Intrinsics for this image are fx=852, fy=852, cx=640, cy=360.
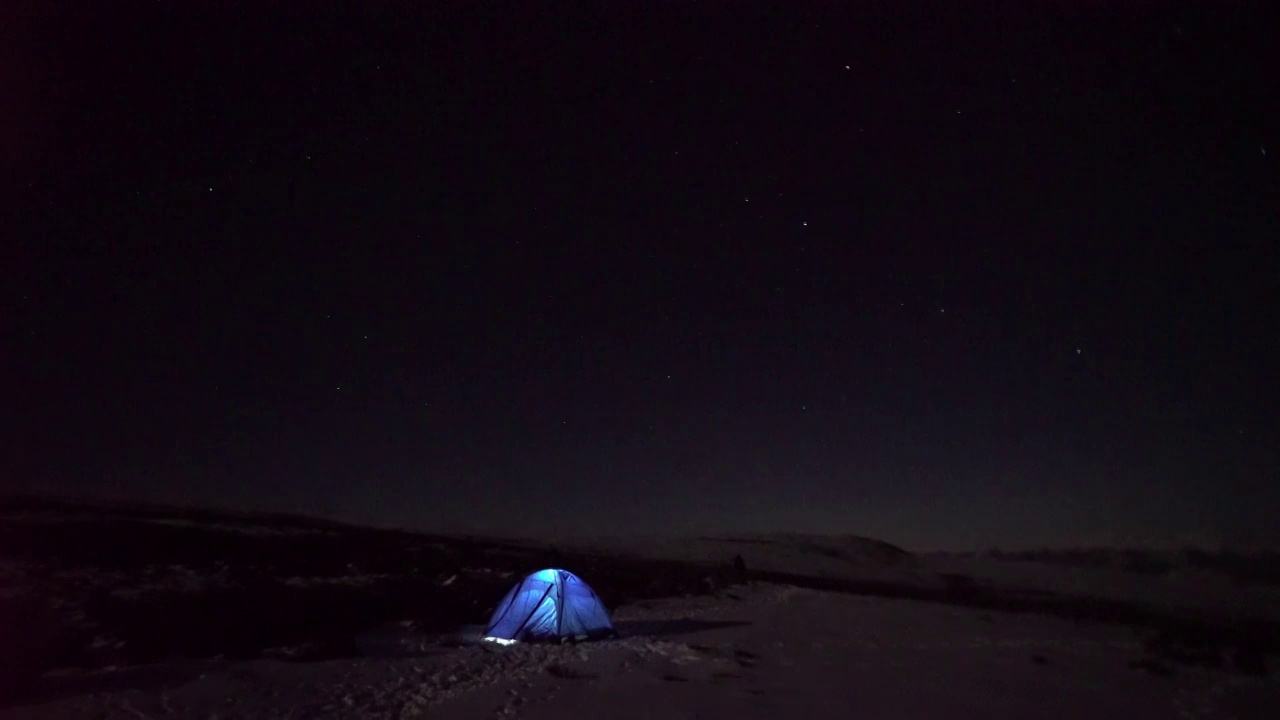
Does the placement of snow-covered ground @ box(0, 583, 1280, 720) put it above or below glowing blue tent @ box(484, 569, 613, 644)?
below

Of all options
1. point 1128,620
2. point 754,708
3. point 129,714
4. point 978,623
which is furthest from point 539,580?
point 1128,620

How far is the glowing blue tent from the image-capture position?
1680 cm

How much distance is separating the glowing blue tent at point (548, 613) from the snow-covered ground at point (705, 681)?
645 millimetres

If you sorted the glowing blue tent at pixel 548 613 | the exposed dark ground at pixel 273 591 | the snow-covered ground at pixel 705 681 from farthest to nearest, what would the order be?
1. the glowing blue tent at pixel 548 613
2. the exposed dark ground at pixel 273 591
3. the snow-covered ground at pixel 705 681

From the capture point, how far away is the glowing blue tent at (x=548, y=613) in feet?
55.1

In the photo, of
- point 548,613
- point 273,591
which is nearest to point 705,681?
point 548,613

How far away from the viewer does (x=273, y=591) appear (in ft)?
73.0

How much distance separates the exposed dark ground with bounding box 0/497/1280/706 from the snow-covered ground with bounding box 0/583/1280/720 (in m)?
0.98

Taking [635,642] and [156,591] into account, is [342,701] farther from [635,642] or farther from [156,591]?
[156,591]

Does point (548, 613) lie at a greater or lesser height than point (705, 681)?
greater

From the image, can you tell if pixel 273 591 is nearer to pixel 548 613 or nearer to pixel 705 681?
pixel 548 613

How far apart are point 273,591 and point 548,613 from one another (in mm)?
9370

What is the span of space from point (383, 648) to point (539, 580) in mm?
3619

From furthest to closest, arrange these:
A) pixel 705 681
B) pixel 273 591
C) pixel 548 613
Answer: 1. pixel 273 591
2. pixel 548 613
3. pixel 705 681
